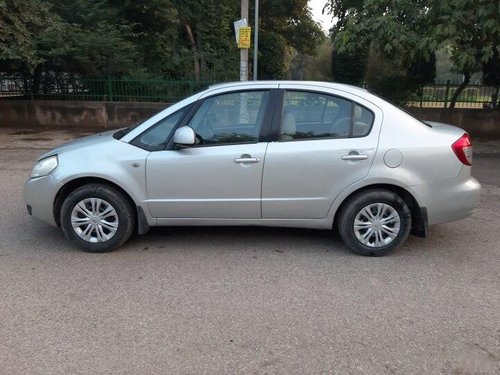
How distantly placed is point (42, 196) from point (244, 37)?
7.21 meters

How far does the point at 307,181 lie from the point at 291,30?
86.3ft

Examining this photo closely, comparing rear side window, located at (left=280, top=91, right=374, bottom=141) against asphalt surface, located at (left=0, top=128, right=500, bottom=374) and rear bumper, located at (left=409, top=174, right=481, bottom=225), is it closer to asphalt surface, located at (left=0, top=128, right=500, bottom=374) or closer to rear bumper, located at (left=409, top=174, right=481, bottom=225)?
rear bumper, located at (left=409, top=174, right=481, bottom=225)

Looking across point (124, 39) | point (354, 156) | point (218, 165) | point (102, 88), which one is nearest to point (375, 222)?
point (354, 156)

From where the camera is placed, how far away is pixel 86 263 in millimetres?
4422

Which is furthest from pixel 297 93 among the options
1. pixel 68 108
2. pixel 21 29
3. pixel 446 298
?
pixel 68 108

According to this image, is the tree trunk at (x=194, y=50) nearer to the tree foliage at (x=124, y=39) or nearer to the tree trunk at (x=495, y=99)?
the tree foliage at (x=124, y=39)

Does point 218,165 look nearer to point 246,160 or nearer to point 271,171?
point 246,160

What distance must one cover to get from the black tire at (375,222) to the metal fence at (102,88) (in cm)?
1015

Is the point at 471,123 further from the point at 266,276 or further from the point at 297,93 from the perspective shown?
the point at 266,276

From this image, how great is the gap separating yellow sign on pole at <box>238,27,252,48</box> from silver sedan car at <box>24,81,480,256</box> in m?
6.44

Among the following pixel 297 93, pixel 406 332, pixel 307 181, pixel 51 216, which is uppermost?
pixel 297 93

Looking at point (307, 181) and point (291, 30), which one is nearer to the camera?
point (307, 181)

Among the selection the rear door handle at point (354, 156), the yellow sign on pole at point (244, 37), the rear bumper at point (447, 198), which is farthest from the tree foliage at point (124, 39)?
the rear bumper at point (447, 198)

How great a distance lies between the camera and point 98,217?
461 cm
